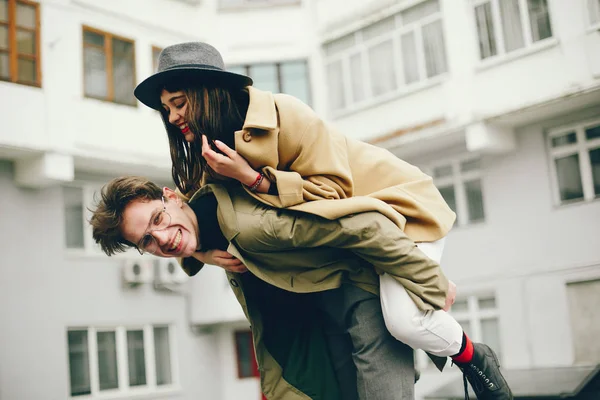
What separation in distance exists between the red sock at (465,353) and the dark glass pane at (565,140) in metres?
9.46

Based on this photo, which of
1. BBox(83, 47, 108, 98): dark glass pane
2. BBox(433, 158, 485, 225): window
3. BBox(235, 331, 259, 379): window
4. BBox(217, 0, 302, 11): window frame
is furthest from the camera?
BBox(235, 331, 259, 379): window

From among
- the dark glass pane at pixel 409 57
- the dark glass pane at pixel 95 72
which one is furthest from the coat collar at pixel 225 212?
the dark glass pane at pixel 409 57

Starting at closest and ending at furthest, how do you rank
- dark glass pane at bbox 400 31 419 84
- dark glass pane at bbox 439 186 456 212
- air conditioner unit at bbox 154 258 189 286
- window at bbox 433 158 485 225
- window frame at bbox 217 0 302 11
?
window at bbox 433 158 485 225 → dark glass pane at bbox 400 31 419 84 → dark glass pane at bbox 439 186 456 212 → air conditioner unit at bbox 154 258 189 286 → window frame at bbox 217 0 302 11

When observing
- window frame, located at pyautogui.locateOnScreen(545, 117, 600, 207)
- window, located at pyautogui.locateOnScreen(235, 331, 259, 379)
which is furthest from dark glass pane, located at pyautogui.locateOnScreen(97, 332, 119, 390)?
window frame, located at pyautogui.locateOnScreen(545, 117, 600, 207)

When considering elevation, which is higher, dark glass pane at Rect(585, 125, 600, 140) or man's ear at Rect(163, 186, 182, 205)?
dark glass pane at Rect(585, 125, 600, 140)

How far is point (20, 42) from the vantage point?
11164mm

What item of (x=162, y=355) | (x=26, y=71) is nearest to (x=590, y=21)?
(x=26, y=71)

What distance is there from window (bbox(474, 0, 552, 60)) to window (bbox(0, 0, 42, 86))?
6472 mm

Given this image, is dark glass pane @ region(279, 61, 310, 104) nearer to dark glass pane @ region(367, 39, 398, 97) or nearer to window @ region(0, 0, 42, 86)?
dark glass pane @ region(367, 39, 398, 97)

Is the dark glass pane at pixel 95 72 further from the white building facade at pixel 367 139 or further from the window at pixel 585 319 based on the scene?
the window at pixel 585 319

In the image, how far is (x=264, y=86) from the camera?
1450 cm

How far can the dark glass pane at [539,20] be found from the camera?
11.0 metres

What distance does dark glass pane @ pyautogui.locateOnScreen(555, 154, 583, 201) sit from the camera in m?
11.4

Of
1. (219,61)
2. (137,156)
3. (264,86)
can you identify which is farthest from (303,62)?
(219,61)
